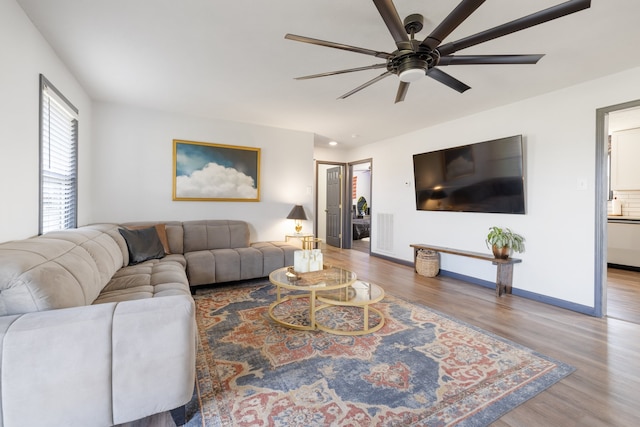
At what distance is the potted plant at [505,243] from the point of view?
346 cm

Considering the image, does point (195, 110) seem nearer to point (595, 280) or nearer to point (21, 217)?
point (21, 217)

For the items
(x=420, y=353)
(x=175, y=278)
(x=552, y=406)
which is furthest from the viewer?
(x=175, y=278)

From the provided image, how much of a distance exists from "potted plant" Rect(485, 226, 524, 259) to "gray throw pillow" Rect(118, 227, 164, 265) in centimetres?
406

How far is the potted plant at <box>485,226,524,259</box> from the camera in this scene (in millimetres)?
3455

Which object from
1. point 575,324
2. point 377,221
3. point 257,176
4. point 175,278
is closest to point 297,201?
point 257,176

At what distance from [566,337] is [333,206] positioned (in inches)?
204

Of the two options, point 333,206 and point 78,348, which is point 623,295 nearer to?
point 333,206

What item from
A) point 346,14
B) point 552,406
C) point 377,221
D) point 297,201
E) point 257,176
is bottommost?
point 552,406

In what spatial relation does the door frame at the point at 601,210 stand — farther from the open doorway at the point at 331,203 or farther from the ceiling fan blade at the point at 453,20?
the open doorway at the point at 331,203

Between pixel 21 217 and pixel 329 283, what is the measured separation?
2.34m

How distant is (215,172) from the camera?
4.31m

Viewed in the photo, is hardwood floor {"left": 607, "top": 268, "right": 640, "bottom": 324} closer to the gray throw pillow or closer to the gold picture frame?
the gold picture frame

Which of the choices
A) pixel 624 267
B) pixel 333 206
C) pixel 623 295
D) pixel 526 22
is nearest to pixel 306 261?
pixel 526 22

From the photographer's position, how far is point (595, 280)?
284 cm
